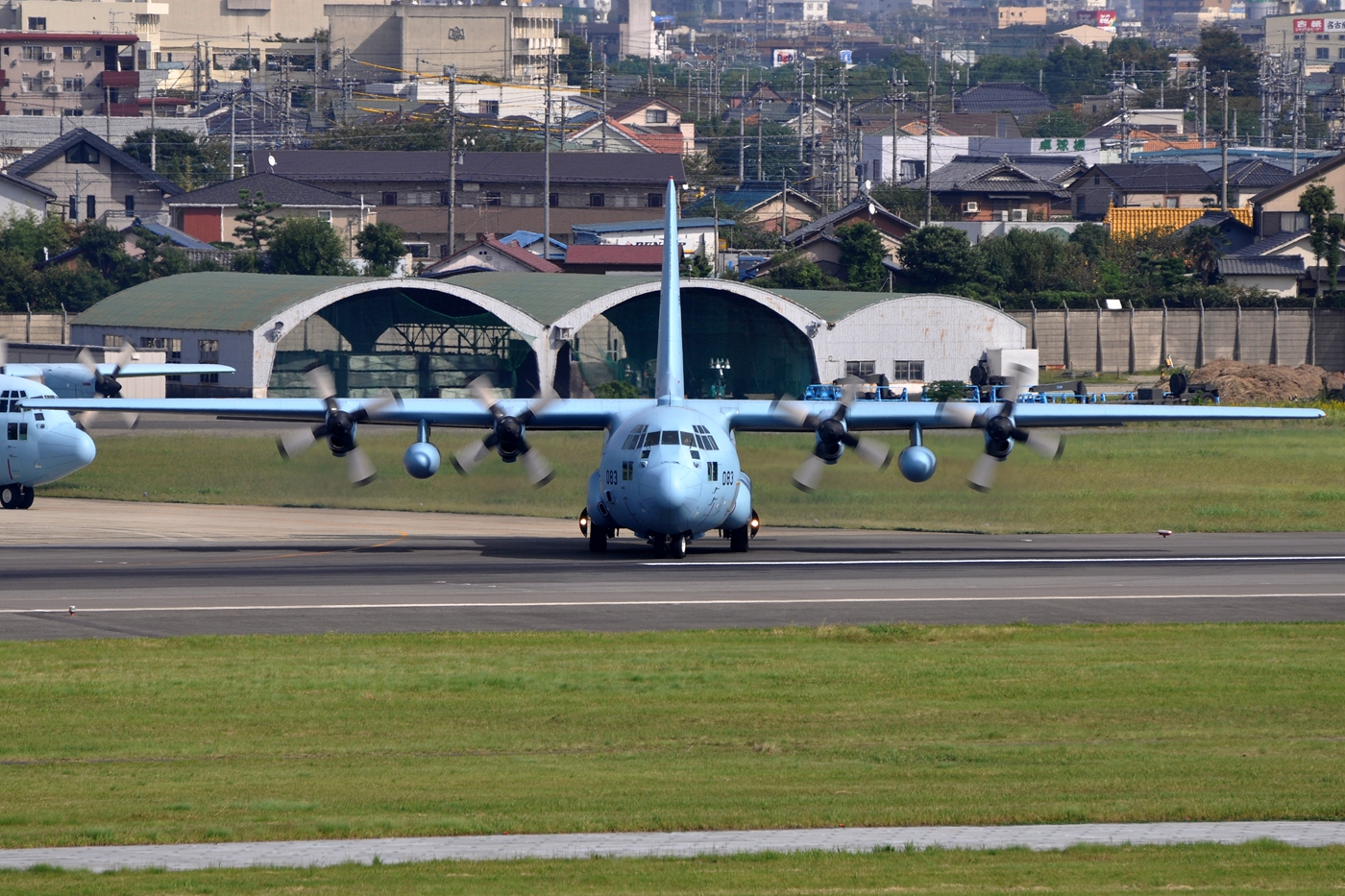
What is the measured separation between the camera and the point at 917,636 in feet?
87.9

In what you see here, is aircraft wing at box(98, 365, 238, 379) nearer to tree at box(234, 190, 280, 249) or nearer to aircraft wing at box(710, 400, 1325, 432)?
aircraft wing at box(710, 400, 1325, 432)

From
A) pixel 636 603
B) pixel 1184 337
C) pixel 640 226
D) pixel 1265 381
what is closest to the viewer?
pixel 636 603

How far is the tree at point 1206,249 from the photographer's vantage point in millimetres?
113812

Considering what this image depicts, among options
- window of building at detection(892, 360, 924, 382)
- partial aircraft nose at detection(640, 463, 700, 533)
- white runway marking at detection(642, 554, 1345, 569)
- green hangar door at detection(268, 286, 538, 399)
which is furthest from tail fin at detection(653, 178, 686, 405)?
window of building at detection(892, 360, 924, 382)

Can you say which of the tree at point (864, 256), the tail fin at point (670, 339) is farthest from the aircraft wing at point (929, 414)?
the tree at point (864, 256)

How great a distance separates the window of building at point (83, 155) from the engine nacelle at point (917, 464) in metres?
111

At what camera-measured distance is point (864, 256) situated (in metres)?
112

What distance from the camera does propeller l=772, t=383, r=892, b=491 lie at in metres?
38.8

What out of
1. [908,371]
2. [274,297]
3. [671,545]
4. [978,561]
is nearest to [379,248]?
[274,297]

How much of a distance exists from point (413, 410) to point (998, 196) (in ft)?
359

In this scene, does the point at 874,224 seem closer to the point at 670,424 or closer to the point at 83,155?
the point at 83,155

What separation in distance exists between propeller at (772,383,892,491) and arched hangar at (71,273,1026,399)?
4077 centimetres

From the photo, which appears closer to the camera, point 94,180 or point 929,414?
point 929,414

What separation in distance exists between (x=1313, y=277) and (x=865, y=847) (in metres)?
105
